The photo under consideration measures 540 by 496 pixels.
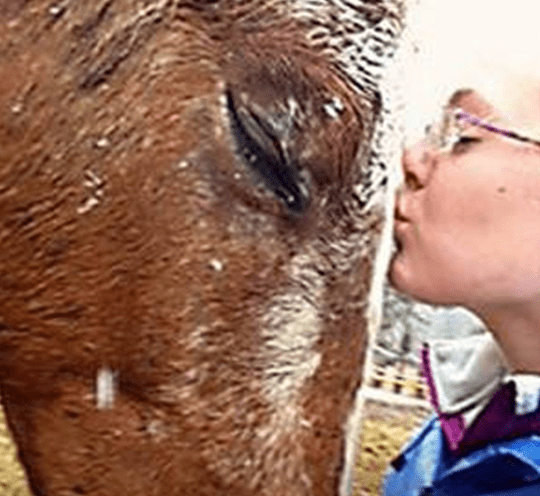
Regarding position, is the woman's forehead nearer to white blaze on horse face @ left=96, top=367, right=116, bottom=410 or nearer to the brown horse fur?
the brown horse fur

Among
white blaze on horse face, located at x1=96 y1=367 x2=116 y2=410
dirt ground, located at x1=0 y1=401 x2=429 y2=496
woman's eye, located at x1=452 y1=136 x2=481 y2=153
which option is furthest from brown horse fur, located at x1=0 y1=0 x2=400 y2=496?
dirt ground, located at x1=0 y1=401 x2=429 y2=496

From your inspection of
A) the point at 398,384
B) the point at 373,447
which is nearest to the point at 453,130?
the point at 373,447

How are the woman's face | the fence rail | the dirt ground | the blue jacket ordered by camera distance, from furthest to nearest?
the fence rail → the dirt ground → the blue jacket → the woman's face

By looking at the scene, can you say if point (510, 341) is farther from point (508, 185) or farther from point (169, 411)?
point (169, 411)

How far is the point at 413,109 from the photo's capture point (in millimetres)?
2162

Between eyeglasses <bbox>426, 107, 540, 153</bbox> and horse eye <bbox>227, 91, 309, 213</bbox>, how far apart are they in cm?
16

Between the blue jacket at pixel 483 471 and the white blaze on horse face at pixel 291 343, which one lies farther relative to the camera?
the blue jacket at pixel 483 471

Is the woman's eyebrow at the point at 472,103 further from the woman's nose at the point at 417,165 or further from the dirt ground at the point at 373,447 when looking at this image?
the dirt ground at the point at 373,447

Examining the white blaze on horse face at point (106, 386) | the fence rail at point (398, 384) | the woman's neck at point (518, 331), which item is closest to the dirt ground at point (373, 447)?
the fence rail at point (398, 384)

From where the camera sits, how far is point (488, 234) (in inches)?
80.4

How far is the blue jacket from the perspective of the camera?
224 centimetres

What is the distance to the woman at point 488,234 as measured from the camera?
2.02m

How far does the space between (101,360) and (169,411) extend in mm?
98

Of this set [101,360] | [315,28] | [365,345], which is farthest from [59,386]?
[315,28]
